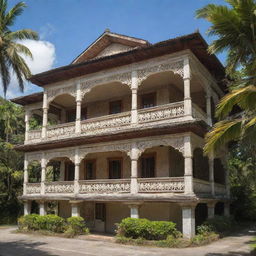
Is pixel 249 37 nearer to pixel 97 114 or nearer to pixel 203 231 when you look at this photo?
pixel 203 231

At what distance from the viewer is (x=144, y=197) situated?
16688 mm

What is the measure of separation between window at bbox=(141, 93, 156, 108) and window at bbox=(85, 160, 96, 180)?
17.6 ft

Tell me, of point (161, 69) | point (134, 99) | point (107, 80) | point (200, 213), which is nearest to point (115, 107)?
point (107, 80)

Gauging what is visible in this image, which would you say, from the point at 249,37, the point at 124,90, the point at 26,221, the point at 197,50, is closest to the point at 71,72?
the point at 124,90

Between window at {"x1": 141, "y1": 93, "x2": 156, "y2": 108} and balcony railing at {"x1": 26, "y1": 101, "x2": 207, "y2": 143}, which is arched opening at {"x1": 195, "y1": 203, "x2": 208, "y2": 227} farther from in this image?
window at {"x1": 141, "y1": 93, "x2": 156, "y2": 108}

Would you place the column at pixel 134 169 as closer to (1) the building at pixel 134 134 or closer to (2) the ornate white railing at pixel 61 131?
(1) the building at pixel 134 134

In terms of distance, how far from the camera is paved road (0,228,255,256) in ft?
43.7

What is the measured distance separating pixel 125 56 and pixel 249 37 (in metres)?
6.99

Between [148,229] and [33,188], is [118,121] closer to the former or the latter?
[148,229]

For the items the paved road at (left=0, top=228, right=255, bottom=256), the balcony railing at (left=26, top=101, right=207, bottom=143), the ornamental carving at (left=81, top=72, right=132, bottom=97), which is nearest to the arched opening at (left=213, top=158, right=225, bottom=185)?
the balcony railing at (left=26, top=101, right=207, bottom=143)

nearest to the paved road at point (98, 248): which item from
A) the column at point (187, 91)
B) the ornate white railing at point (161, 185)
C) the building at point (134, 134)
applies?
the building at point (134, 134)

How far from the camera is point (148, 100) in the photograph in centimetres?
2084

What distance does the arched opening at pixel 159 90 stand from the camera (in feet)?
64.4

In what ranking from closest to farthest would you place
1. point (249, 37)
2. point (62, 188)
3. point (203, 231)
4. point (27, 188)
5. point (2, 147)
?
1. point (249, 37)
2. point (203, 231)
3. point (62, 188)
4. point (27, 188)
5. point (2, 147)
